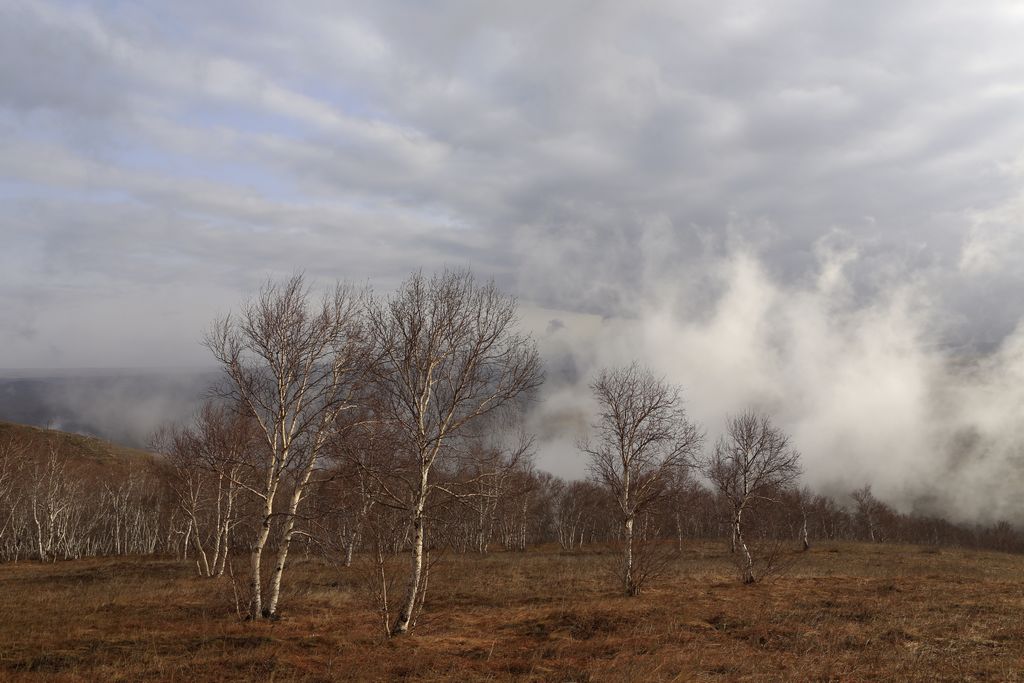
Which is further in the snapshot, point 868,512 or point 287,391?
point 868,512

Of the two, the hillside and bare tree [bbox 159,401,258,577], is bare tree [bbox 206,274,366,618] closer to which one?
bare tree [bbox 159,401,258,577]

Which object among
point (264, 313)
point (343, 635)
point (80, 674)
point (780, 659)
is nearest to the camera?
point (80, 674)

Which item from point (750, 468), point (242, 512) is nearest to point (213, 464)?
point (242, 512)

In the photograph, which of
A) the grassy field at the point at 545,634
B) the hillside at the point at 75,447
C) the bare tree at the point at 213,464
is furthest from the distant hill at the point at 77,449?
the grassy field at the point at 545,634

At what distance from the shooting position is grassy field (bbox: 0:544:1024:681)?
35.4ft

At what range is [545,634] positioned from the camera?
14570 millimetres

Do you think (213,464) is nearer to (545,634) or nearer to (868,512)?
(545,634)

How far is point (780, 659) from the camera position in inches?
465

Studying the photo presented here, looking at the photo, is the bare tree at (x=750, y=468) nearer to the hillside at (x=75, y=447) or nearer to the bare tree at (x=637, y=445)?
the bare tree at (x=637, y=445)

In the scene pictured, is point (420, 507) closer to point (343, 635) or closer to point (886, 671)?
point (343, 635)

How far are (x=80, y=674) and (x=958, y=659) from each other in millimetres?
18296

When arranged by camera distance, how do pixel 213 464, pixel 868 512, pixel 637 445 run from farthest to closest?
pixel 868 512 < pixel 637 445 < pixel 213 464

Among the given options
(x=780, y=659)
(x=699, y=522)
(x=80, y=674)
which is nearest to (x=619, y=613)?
(x=780, y=659)

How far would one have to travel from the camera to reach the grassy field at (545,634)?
1078 centimetres
